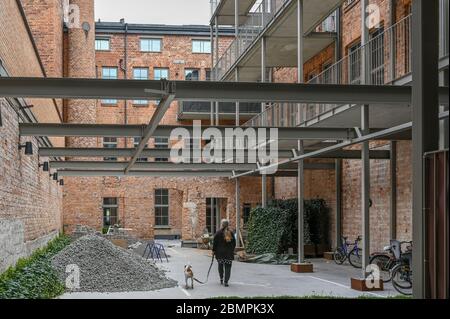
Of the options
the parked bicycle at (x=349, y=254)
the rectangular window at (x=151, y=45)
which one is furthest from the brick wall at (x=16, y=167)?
the rectangular window at (x=151, y=45)

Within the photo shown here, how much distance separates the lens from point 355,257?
18328mm

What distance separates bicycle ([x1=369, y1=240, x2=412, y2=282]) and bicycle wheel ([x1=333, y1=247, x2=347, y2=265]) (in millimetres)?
3498

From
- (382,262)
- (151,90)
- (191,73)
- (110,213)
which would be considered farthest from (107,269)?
(191,73)

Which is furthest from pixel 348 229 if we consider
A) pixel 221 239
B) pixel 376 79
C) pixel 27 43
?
pixel 27 43

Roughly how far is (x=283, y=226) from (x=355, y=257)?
270 cm

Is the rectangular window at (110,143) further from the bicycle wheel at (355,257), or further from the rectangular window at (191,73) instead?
the bicycle wheel at (355,257)

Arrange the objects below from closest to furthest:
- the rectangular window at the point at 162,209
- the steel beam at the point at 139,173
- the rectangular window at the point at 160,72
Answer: the steel beam at the point at 139,173, the rectangular window at the point at 162,209, the rectangular window at the point at 160,72

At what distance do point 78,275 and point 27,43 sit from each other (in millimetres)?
4995

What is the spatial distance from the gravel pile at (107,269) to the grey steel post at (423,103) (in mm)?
9031

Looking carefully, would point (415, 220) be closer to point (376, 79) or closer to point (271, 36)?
point (376, 79)

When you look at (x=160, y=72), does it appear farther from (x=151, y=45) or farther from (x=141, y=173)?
(x=141, y=173)

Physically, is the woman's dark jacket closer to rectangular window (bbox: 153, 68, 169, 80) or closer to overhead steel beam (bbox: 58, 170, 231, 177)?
overhead steel beam (bbox: 58, 170, 231, 177)

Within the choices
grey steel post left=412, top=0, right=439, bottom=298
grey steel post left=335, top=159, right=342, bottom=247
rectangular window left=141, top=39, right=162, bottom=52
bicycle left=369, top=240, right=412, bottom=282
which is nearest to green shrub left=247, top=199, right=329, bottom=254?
grey steel post left=335, top=159, right=342, bottom=247

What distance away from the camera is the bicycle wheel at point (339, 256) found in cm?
1845
